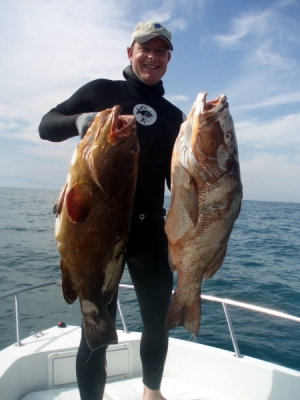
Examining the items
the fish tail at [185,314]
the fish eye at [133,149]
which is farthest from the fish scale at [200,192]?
the fish eye at [133,149]

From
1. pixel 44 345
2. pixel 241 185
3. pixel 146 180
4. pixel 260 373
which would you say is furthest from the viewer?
pixel 44 345

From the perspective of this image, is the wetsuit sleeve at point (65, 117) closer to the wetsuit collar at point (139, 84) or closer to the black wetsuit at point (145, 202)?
the black wetsuit at point (145, 202)

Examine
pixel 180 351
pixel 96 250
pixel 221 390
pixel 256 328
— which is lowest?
pixel 256 328

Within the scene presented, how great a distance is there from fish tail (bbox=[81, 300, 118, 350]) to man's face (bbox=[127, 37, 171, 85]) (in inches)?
67.9

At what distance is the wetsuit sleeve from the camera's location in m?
2.43

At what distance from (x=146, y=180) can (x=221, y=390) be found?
8.35 feet

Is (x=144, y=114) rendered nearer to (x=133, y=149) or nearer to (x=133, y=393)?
(x=133, y=149)

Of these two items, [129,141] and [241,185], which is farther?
[241,185]

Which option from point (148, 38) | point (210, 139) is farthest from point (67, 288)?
point (148, 38)

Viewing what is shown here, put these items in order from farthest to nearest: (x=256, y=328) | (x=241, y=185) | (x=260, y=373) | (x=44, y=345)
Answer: (x=256, y=328), (x=44, y=345), (x=260, y=373), (x=241, y=185)

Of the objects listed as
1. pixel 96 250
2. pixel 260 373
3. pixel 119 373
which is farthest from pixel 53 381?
pixel 96 250

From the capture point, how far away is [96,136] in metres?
2.20

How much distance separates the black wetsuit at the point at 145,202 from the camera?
2.72 metres

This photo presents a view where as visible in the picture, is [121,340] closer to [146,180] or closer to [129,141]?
[146,180]
